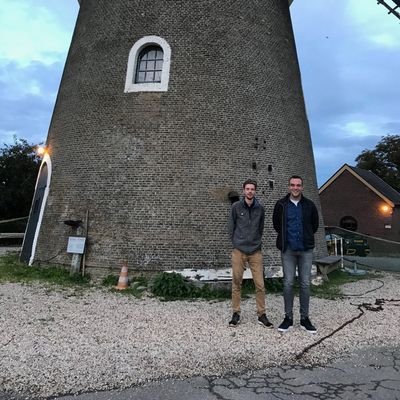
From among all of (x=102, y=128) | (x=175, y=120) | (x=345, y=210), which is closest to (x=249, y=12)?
(x=175, y=120)

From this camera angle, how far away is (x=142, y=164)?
999 cm

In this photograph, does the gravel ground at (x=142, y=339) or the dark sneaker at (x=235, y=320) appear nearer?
the gravel ground at (x=142, y=339)

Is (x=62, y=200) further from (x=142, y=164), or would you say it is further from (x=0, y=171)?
(x=0, y=171)

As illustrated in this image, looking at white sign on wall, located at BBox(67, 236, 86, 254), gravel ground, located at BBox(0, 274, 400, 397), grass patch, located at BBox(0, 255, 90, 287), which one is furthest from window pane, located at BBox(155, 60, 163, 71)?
gravel ground, located at BBox(0, 274, 400, 397)

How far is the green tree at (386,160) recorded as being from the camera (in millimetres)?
43125

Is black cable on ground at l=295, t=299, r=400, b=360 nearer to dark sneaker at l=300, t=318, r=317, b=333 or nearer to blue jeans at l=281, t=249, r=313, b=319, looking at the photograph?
dark sneaker at l=300, t=318, r=317, b=333

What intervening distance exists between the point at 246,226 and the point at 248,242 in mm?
250

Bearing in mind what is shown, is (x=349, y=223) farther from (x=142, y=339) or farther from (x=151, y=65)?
(x=142, y=339)

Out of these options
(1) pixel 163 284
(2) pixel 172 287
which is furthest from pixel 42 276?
(2) pixel 172 287

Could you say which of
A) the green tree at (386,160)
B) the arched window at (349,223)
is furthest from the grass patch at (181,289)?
the green tree at (386,160)

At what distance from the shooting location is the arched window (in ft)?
107

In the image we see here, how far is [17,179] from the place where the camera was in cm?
2528

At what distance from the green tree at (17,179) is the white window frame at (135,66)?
54.6 ft

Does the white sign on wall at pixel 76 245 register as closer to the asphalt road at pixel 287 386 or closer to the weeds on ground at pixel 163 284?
the weeds on ground at pixel 163 284
